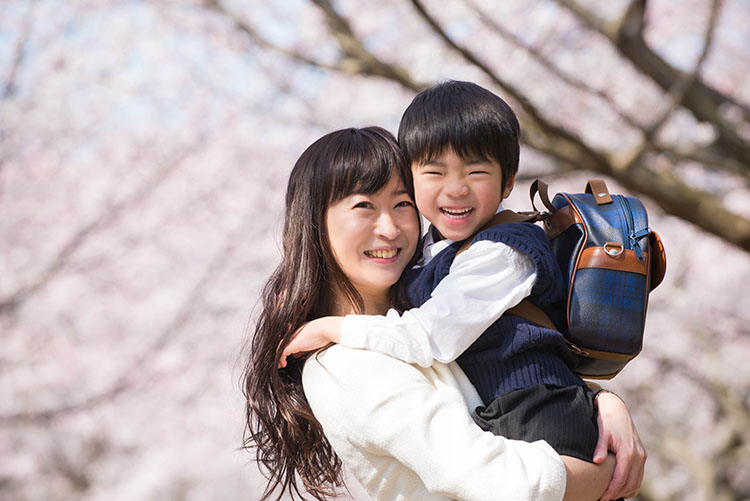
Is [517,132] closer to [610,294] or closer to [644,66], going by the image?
[610,294]

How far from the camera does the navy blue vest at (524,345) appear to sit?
1.83 meters

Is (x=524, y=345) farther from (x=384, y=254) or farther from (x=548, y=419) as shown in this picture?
(x=384, y=254)

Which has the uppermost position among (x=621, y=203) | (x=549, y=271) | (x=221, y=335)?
(x=621, y=203)

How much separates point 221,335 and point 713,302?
4696 millimetres

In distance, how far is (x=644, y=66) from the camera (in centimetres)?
416

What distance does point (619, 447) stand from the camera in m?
1.85

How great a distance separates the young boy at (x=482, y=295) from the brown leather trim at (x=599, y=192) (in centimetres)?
20

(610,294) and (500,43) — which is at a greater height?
(610,294)

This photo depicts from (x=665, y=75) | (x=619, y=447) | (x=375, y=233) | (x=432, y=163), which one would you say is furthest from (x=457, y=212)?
(x=665, y=75)

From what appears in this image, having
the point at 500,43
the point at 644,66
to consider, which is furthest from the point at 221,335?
the point at 644,66

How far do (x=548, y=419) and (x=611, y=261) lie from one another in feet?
1.29

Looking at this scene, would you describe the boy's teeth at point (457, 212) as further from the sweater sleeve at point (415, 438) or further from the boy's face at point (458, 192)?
the sweater sleeve at point (415, 438)

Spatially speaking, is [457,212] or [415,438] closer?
[415,438]

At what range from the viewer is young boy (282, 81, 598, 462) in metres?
1.79
